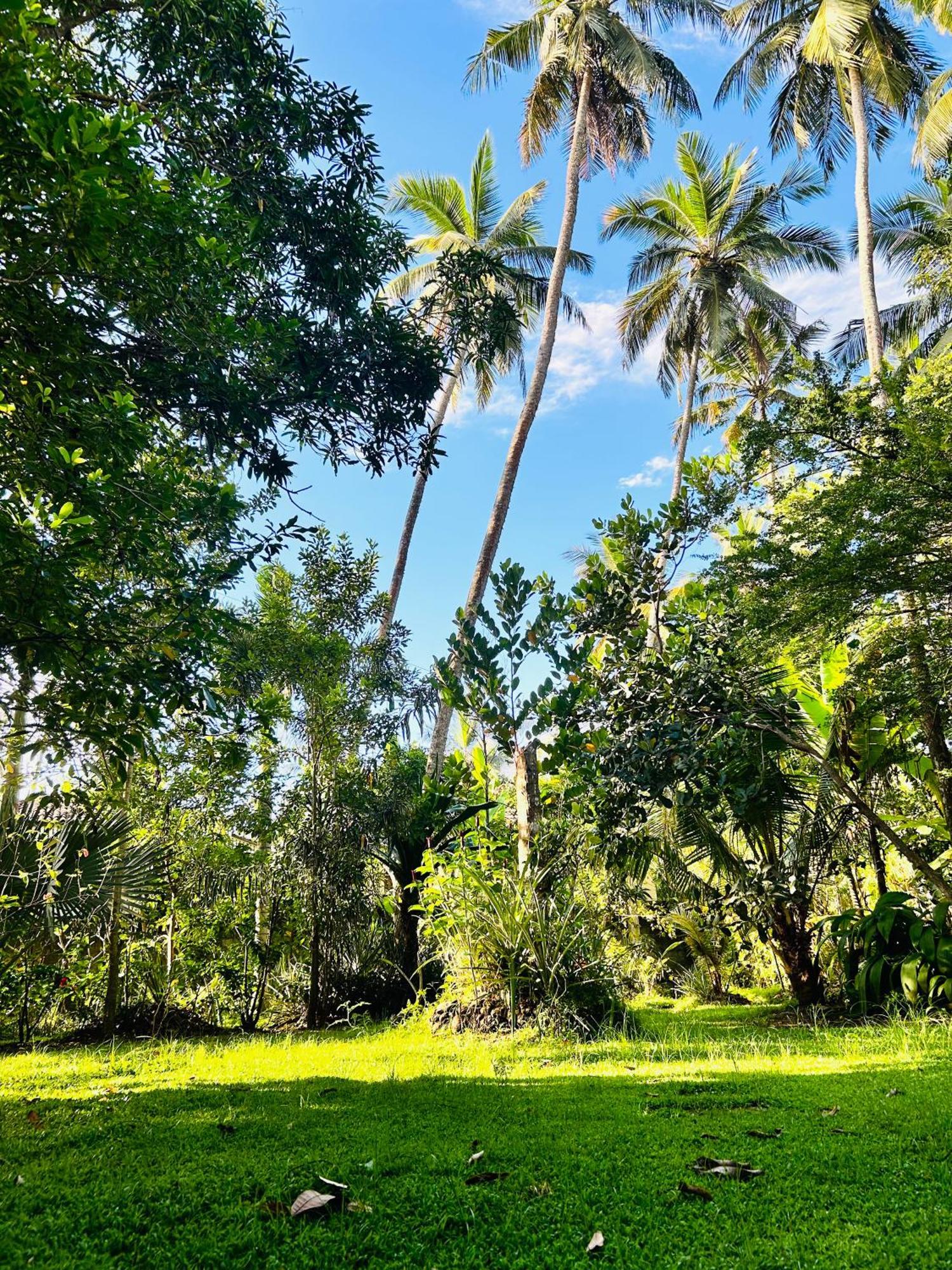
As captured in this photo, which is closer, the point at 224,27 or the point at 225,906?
the point at 224,27

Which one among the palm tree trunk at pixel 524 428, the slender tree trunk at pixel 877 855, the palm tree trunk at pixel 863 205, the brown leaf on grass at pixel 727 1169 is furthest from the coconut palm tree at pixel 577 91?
the brown leaf on grass at pixel 727 1169

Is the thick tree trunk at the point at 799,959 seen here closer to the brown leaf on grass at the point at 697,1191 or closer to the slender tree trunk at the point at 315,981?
the slender tree trunk at the point at 315,981

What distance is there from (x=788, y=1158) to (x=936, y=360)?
5.39 m

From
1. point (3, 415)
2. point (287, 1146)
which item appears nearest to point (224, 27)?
point (3, 415)

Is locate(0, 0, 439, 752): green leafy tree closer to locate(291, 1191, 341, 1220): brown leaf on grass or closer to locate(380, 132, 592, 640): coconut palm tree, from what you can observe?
locate(291, 1191, 341, 1220): brown leaf on grass

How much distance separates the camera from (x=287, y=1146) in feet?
8.43

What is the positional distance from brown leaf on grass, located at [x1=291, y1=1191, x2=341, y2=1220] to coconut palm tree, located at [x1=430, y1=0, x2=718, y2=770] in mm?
9667

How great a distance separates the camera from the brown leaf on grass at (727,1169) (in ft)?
7.15

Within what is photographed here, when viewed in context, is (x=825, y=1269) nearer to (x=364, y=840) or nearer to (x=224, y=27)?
(x=224, y=27)

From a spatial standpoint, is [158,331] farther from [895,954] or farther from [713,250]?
[713,250]

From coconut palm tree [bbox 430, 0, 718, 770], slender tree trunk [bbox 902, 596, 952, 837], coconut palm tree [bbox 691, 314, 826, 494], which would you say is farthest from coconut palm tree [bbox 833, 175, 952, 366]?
slender tree trunk [bbox 902, 596, 952, 837]

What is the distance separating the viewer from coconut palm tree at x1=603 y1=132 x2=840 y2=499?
18234 millimetres

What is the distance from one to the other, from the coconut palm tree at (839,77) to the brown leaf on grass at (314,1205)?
11.3 m

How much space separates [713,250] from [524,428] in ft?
35.8
